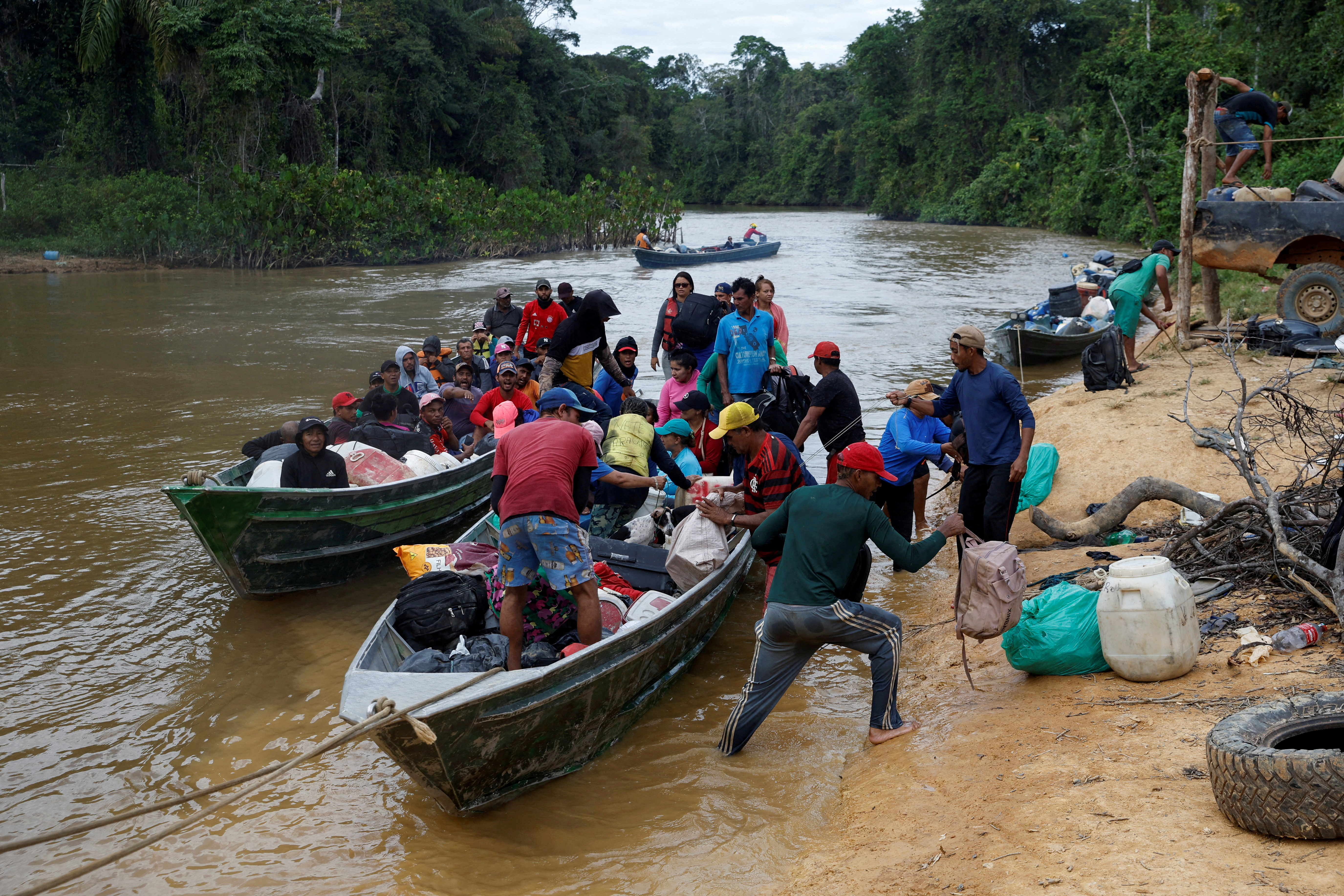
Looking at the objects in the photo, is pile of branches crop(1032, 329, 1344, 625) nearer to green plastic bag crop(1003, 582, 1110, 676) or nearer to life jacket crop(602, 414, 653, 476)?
green plastic bag crop(1003, 582, 1110, 676)

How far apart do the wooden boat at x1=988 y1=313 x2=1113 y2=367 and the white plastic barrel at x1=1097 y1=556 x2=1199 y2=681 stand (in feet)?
36.2

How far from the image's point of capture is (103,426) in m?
12.6

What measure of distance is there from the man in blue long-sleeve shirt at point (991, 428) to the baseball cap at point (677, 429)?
1.78 metres

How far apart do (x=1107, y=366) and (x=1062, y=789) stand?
762cm

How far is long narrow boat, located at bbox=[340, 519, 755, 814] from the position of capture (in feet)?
13.4

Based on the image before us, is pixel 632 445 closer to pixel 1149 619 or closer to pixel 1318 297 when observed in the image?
pixel 1149 619

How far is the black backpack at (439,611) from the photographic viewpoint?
520 cm

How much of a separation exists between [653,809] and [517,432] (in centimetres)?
200

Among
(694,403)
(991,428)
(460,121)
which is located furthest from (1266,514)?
(460,121)

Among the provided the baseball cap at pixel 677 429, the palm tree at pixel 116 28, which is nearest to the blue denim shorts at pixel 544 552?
the baseball cap at pixel 677 429

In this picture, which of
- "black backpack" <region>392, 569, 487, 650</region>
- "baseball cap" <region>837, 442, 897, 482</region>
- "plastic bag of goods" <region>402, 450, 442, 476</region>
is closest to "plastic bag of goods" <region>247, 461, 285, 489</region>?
"plastic bag of goods" <region>402, 450, 442, 476</region>

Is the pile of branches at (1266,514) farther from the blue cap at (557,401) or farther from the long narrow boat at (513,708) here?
the blue cap at (557,401)

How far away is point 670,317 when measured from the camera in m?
9.42

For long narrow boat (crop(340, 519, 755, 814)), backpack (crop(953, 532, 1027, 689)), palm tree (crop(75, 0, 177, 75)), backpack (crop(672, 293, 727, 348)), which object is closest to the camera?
long narrow boat (crop(340, 519, 755, 814))
